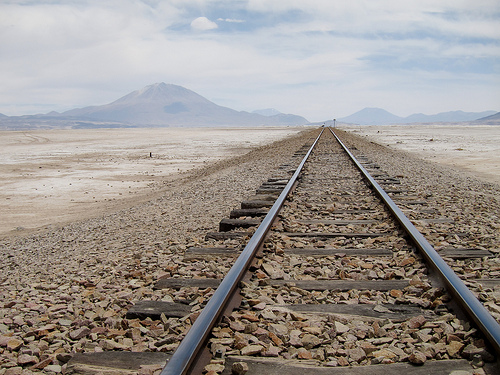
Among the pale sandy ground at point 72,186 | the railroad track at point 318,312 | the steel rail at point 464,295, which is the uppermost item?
the steel rail at point 464,295

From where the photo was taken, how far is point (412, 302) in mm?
3312

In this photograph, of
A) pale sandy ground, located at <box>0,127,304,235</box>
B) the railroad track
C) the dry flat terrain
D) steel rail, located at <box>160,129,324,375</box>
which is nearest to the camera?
steel rail, located at <box>160,129,324,375</box>

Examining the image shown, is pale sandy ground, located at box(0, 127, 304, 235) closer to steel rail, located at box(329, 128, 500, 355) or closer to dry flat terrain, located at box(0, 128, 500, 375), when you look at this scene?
dry flat terrain, located at box(0, 128, 500, 375)

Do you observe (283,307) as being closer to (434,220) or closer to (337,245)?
→ (337,245)

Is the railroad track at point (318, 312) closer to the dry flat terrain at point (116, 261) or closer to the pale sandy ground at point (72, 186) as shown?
the dry flat terrain at point (116, 261)

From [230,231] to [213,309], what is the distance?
7.94ft

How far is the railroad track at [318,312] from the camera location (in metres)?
2.54

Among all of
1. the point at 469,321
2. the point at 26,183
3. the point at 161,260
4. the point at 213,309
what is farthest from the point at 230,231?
the point at 26,183

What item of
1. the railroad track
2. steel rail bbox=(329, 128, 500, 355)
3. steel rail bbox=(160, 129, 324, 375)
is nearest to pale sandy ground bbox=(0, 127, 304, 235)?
the railroad track

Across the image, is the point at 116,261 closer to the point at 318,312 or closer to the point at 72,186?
the point at 318,312

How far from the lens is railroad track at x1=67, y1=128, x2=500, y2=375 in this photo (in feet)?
8.33

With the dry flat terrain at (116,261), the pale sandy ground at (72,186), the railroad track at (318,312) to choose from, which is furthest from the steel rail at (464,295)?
the pale sandy ground at (72,186)

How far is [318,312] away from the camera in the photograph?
10.4ft

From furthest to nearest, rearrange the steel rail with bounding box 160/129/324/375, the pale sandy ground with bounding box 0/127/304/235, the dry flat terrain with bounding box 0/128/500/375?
the pale sandy ground with bounding box 0/127/304/235, the dry flat terrain with bounding box 0/128/500/375, the steel rail with bounding box 160/129/324/375
